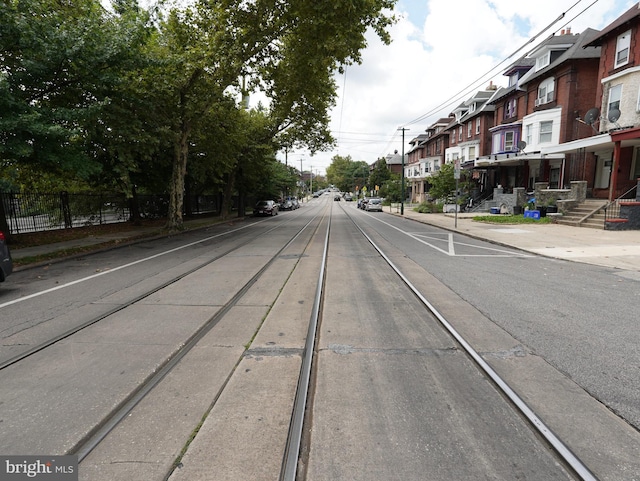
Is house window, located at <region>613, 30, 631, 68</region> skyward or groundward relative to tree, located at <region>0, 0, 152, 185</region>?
skyward

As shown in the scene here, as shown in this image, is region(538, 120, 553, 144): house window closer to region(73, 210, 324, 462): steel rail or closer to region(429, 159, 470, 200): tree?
region(429, 159, 470, 200): tree

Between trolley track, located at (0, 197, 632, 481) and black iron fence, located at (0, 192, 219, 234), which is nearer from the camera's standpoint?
trolley track, located at (0, 197, 632, 481)

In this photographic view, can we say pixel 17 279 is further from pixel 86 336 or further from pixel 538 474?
pixel 538 474

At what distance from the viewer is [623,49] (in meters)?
19.6

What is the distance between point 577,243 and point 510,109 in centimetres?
2250

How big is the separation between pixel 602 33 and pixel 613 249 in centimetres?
1673

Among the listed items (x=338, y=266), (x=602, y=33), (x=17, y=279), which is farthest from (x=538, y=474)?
(x=602, y=33)

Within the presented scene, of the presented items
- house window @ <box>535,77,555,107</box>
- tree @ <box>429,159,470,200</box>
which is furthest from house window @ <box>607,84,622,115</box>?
tree @ <box>429,159,470,200</box>

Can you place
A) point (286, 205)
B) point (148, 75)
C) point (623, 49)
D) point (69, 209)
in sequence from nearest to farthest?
point (148, 75)
point (69, 209)
point (623, 49)
point (286, 205)

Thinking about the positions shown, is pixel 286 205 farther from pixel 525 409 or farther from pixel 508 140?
pixel 525 409

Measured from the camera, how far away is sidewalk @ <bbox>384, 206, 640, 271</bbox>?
974 cm

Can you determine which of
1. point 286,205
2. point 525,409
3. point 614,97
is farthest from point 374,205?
point 525,409

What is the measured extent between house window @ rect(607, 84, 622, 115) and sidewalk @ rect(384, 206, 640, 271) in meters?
8.29

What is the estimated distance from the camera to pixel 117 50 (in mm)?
10406
